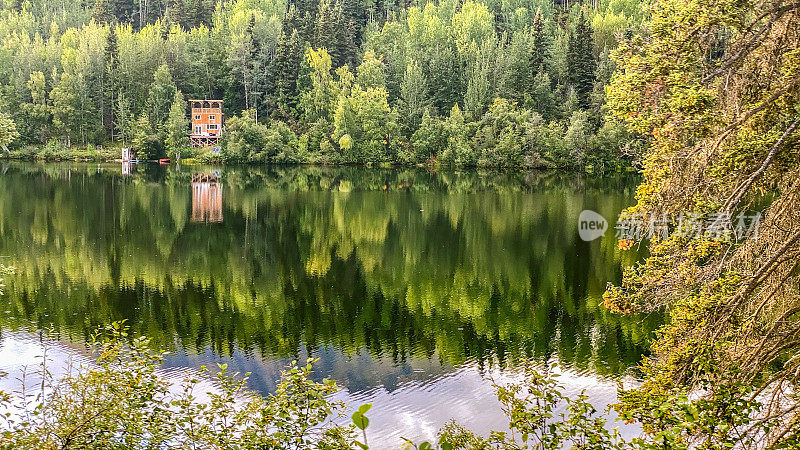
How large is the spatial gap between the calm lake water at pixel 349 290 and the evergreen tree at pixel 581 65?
3133cm

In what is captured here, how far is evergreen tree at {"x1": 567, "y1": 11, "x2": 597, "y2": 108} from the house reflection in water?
36587mm

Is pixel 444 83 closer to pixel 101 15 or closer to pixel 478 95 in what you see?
pixel 478 95

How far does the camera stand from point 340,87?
276 ft

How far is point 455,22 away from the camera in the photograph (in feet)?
317

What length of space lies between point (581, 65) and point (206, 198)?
143 ft

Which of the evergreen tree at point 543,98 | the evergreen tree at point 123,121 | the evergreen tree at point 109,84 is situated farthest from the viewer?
the evergreen tree at point 109,84

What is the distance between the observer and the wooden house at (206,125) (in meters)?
85.4

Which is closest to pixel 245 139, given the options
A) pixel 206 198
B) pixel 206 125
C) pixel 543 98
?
pixel 206 125

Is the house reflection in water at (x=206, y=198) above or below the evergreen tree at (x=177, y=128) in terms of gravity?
below

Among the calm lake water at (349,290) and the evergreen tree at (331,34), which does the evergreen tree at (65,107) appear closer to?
the evergreen tree at (331,34)

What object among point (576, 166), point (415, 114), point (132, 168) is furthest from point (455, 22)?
point (132, 168)

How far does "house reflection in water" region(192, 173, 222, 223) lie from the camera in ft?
126

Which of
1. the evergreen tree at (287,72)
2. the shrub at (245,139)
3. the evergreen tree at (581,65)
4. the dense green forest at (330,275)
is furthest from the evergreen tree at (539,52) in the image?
the dense green forest at (330,275)

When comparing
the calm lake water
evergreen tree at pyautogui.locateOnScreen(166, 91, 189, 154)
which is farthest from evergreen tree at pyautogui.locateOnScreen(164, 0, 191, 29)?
the calm lake water
